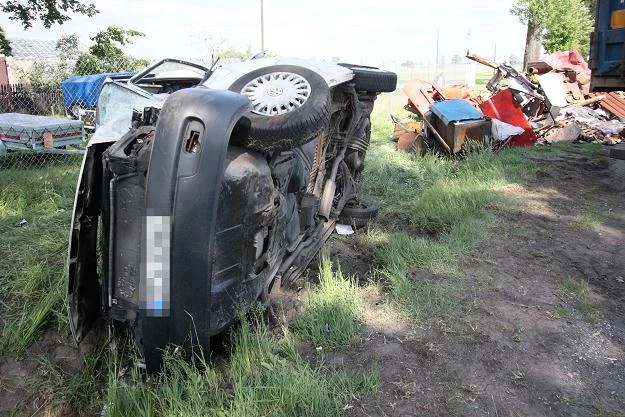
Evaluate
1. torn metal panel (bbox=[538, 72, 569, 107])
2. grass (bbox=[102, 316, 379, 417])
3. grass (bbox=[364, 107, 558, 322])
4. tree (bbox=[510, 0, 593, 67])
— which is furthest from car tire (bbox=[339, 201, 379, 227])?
tree (bbox=[510, 0, 593, 67])

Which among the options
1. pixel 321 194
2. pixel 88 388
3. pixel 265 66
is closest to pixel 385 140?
pixel 321 194

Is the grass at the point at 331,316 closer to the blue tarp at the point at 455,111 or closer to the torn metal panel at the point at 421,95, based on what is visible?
the blue tarp at the point at 455,111

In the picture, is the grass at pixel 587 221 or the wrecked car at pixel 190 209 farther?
the grass at pixel 587 221

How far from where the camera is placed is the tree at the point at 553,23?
69.1ft

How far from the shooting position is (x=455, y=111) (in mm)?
8617

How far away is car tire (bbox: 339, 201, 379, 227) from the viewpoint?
16.5 feet

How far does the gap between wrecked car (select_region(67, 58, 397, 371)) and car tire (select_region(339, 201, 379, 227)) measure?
1861 mm

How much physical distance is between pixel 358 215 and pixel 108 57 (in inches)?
701

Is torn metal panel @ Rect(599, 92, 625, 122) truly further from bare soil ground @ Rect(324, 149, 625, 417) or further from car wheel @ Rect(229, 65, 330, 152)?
car wheel @ Rect(229, 65, 330, 152)

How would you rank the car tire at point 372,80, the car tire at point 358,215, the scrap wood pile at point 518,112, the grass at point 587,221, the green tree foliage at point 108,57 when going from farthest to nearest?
the green tree foliage at point 108,57, the scrap wood pile at point 518,112, the car tire at point 358,215, the grass at point 587,221, the car tire at point 372,80

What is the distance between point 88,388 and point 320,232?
200 cm

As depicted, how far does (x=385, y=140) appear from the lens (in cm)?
1086

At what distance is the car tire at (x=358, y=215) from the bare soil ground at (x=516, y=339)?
0.48 m

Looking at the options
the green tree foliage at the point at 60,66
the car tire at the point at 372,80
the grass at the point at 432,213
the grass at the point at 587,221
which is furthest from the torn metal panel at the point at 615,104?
the green tree foliage at the point at 60,66
